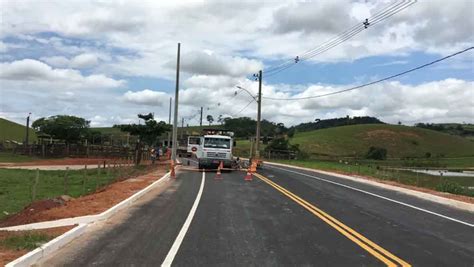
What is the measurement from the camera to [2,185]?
25.6 meters

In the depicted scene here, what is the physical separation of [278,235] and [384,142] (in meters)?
122

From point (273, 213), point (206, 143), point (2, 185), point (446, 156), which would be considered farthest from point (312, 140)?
point (273, 213)

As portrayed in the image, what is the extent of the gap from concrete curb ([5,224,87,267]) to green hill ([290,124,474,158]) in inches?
3788

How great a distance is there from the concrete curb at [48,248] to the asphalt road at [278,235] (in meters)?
0.20

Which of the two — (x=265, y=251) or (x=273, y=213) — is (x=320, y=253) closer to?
(x=265, y=251)

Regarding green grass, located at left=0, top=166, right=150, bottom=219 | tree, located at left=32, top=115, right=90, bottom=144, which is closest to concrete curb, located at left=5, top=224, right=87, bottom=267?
green grass, located at left=0, top=166, right=150, bottom=219

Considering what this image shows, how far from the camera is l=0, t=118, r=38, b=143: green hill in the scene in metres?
111

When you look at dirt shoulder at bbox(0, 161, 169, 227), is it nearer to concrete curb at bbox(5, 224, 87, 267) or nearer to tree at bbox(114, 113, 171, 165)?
concrete curb at bbox(5, 224, 87, 267)

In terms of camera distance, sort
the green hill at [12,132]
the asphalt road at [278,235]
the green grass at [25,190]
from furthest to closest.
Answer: the green hill at [12,132], the green grass at [25,190], the asphalt road at [278,235]

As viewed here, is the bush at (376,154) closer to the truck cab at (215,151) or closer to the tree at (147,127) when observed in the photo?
the tree at (147,127)

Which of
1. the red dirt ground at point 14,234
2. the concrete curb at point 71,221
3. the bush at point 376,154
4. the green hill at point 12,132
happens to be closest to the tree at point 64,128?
the green hill at point 12,132

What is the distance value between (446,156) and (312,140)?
3156 cm

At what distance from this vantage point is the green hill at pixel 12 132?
111 m

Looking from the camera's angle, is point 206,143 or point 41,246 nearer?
point 41,246
